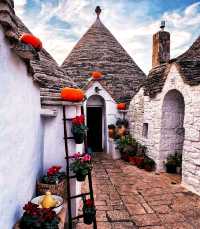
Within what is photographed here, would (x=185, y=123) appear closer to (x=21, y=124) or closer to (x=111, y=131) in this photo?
(x=111, y=131)

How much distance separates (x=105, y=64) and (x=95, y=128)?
11.9 feet

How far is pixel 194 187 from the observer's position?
6.11 meters

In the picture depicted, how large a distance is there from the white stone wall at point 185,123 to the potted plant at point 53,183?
385 cm

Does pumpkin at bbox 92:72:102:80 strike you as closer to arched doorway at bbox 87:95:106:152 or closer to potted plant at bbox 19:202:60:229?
arched doorway at bbox 87:95:106:152

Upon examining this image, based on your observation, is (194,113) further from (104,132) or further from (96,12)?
(96,12)

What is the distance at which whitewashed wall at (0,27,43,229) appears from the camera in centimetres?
216

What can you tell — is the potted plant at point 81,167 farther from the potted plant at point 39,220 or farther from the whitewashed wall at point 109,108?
the whitewashed wall at point 109,108

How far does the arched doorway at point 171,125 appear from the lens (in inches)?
311

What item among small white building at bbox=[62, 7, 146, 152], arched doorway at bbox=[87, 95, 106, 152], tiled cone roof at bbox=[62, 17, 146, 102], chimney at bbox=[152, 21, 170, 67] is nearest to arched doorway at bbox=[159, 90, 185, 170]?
chimney at bbox=[152, 21, 170, 67]

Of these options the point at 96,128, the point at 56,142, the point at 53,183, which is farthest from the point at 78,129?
the point at 96,128

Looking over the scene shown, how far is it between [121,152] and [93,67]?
5078mm

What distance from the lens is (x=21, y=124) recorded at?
9.33 ft

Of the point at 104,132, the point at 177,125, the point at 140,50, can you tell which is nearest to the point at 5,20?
the point at 177,125

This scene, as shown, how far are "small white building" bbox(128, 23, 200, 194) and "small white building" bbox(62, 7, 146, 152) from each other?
4.92 feet
